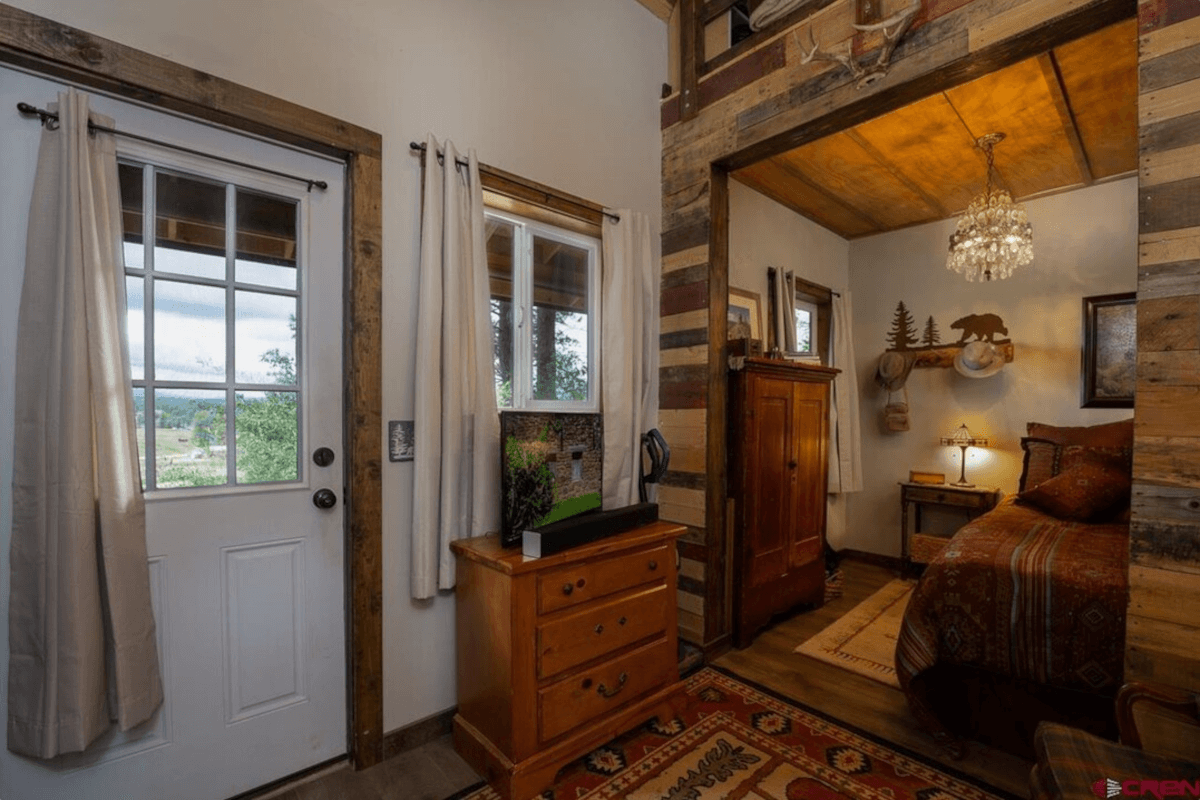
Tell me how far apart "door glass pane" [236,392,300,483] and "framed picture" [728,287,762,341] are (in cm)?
255

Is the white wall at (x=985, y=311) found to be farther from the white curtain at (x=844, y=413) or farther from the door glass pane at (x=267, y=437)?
the door glass pane at (x=267, y=437)

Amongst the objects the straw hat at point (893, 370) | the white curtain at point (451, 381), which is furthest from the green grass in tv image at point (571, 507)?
the straw hat at point (893, 370)

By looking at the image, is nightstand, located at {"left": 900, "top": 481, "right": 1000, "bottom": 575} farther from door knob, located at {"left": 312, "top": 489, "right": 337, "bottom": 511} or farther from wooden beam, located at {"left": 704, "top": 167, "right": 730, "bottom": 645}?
door knob, located at {"left": 312, "top": 489, "right": 337, "bottom": 511}

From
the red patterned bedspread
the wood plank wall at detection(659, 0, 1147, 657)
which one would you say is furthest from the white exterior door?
the red patterned bedspread

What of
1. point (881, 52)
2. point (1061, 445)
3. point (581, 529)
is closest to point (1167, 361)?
point (881, 52)

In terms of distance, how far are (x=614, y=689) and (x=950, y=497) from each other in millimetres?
3007

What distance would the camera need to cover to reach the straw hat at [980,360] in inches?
143

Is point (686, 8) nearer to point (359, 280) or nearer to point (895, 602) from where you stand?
point (359, 280)

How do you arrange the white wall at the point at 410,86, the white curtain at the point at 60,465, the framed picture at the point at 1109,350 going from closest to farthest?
the white curtain at the point at 60,465, the white wall at the point at 410,86, the framed picture at the point at 1109,350

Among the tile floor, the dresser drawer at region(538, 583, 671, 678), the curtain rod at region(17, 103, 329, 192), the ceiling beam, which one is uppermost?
the ceiling beam

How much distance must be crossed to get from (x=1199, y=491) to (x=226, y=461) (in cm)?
275

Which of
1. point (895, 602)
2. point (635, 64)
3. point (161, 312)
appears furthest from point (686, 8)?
point (895, 602)

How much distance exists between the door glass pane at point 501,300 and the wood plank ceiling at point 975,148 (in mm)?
1735

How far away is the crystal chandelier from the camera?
286 centimetres
